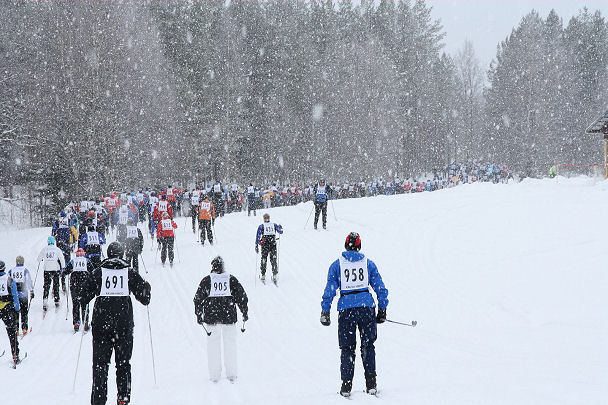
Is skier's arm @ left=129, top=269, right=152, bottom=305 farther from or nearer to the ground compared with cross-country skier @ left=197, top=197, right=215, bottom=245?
nearer to the ground

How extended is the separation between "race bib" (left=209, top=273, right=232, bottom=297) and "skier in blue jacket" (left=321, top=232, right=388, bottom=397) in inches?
80.9

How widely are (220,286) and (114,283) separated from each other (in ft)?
6.55

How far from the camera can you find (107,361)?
20.1 ft

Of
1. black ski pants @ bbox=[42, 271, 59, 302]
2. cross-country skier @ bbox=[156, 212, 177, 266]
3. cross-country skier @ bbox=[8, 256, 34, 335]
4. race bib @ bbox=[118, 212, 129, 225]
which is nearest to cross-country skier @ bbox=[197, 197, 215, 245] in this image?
cross-country skier @ bbox=[156, 212, 177, 266]

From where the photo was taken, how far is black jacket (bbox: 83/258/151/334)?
20.1ft

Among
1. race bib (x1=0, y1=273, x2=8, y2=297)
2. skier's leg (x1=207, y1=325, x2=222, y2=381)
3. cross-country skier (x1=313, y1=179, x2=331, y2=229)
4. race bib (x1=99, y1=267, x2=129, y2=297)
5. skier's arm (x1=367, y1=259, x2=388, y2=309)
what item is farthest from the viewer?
cross-country skier (x1=313, y1=179, x2=331, y2=229)

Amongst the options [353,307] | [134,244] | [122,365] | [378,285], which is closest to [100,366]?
[122,365]

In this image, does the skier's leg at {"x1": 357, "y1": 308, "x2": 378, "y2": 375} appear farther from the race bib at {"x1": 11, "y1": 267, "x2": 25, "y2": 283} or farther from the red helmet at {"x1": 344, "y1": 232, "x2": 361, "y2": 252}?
the race bib at {"x1": 11, "y1": 267, "x2": 25, "y2": 283}

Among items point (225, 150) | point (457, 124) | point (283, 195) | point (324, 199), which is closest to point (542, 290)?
point (324, 199)

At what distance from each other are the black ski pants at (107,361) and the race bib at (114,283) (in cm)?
41

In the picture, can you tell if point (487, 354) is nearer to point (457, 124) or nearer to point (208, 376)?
point (208, 376)

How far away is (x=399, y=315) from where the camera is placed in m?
11.9

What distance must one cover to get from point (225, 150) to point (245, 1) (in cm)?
1764

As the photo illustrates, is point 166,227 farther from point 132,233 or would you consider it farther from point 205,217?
point 205,217
